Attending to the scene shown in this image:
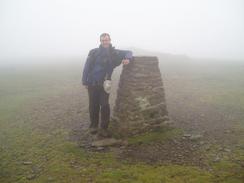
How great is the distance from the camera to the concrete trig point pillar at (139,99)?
39.3ft

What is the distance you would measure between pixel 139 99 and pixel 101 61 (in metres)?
2.01

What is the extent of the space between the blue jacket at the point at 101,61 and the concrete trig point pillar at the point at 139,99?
20.9 inches

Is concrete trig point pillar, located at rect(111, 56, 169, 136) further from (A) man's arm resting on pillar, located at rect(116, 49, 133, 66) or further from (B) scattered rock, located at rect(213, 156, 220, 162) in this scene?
(B) scattered rock, located at rect(213, 156, 220, 162)

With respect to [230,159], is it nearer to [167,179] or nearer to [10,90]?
[167,179]

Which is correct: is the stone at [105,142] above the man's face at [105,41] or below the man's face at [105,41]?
below

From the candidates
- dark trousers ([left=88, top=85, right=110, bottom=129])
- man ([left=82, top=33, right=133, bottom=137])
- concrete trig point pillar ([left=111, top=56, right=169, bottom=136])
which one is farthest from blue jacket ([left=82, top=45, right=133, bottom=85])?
concrete trig point pillar ([left=111, top=56, right=169, bottom=136])

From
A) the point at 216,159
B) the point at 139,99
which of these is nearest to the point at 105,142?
the point at 139,99

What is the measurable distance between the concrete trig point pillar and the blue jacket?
53cm

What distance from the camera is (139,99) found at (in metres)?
12.0

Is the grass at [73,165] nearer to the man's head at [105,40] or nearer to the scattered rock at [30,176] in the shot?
the scattered rock at [30,176]

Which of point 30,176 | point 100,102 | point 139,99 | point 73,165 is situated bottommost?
point 30,176

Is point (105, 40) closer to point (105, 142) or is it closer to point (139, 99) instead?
point (139, 99)

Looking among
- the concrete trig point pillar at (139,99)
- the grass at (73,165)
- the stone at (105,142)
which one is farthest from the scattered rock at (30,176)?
the concrete trig point pillar at (139,99)

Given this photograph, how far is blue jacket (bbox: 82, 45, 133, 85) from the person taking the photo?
1177cm
